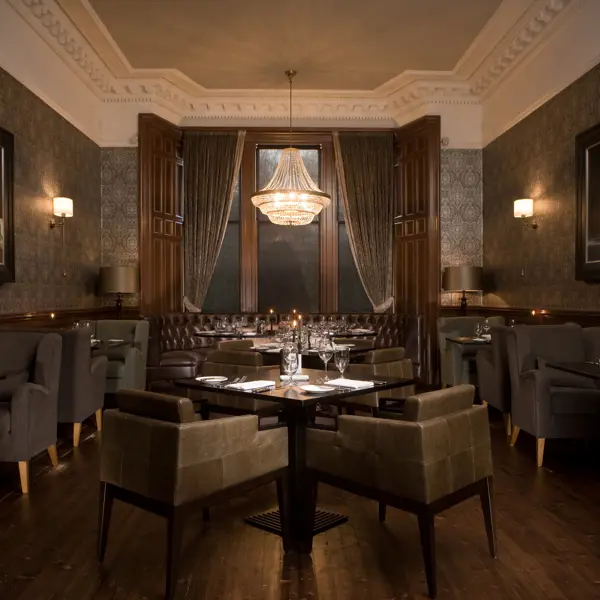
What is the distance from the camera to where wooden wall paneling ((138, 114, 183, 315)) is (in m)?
8.51

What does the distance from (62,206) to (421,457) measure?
542cm

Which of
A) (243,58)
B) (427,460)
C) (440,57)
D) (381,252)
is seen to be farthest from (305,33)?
(427,460)

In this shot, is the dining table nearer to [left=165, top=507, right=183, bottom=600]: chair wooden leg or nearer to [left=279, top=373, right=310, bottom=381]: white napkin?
[left=279, top=373, right=310, bottom=381]: white napkin

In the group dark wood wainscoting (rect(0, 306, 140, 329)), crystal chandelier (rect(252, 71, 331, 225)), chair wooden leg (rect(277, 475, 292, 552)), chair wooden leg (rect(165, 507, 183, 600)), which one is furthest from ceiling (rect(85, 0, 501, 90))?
chair wooden leg (rect(165, 507, 183, 600))

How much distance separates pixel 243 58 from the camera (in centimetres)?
766

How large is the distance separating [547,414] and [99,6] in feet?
18.8

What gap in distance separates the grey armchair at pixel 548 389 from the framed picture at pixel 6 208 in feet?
14.4

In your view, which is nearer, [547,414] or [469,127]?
[547,414]

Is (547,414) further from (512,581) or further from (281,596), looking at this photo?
(281,596)

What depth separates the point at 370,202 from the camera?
29.7 feet

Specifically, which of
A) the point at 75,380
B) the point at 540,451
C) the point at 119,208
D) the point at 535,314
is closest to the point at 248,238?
the point at 119,208

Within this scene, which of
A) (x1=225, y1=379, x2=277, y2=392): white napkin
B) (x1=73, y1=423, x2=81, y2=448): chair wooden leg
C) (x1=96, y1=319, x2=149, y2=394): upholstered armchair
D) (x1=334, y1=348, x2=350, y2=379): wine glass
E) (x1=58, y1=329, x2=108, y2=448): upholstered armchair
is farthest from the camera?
(x1=96, y1=319, x2=149, y2=394): upholstered armchair

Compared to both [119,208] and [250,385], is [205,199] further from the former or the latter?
[250,385]

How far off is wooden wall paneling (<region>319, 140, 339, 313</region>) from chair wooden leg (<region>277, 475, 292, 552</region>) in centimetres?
629
